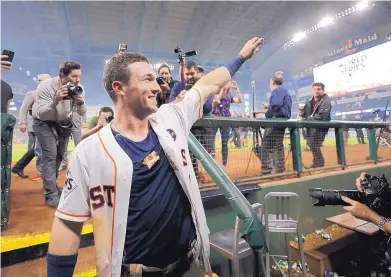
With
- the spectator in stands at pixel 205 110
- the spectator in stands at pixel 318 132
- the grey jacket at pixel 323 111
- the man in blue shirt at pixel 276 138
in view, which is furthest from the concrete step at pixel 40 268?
the grey jacket at pixel 323 111

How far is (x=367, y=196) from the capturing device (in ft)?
6.31

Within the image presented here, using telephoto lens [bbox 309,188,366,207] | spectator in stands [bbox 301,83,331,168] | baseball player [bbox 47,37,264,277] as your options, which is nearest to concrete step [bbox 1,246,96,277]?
baseball player [bbox 47,37,264,277]

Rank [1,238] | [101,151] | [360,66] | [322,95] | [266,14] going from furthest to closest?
[266,14], [360,66], [322,95], [1,238], [101,151]

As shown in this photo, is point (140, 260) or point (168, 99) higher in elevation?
point (168, 99)

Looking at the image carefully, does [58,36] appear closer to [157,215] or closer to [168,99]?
[168,99]

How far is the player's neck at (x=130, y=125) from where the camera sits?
1.09m

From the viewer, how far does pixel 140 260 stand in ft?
3.29

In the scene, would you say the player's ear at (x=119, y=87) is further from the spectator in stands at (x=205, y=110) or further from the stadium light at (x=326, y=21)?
the stadium light at (x=326, y=21)

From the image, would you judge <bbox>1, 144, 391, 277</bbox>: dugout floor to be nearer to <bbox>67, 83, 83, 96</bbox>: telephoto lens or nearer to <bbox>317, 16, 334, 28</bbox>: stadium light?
<bbox>67, 83, 83, 96</bbox>: telephoto lens

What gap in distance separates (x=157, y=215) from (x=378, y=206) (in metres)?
1.98

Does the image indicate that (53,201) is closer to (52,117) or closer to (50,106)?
(52,117)

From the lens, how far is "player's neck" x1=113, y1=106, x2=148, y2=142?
1089 millimetres

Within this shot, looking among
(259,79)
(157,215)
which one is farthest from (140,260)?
(259,79)

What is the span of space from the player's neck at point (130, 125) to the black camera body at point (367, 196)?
4.95 feet
